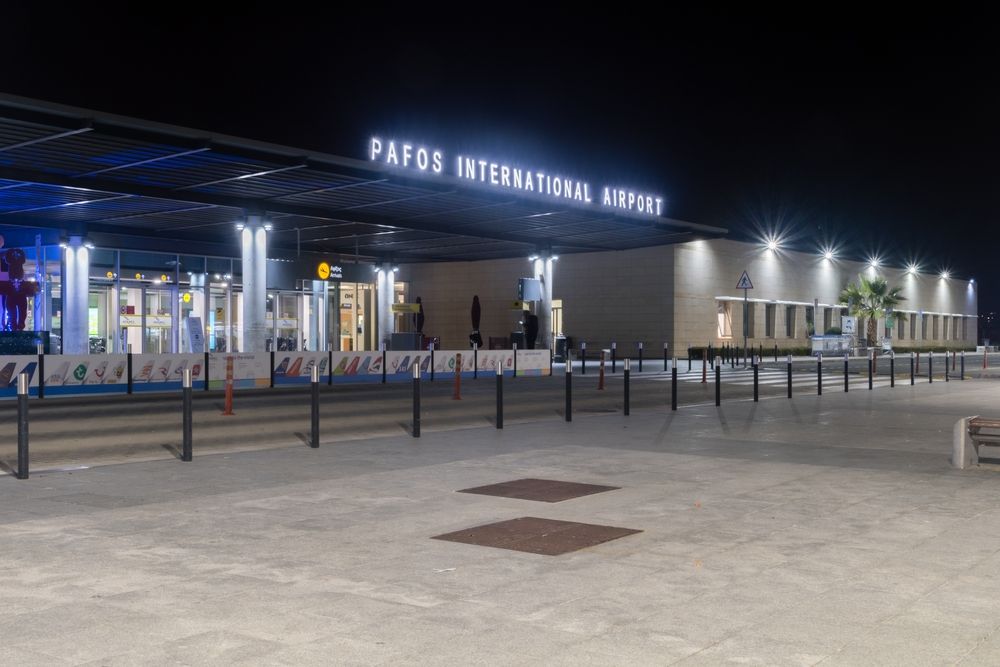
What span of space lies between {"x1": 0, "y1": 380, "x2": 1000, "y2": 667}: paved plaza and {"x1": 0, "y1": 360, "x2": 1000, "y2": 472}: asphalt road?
211 centimetres

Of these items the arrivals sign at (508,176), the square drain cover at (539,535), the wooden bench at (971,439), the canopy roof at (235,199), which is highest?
the arrivals sign at (508,176)

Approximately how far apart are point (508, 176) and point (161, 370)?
51.4 ft

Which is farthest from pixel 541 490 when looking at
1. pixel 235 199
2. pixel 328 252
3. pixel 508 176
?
pixel 328 252

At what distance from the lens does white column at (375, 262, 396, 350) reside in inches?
2040

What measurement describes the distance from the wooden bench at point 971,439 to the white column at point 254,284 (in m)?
23.5

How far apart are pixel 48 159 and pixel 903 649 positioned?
79.7 ft

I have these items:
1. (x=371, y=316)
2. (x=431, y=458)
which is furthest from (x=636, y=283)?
(x=431, y=458)

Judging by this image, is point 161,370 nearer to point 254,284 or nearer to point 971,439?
point 254,284

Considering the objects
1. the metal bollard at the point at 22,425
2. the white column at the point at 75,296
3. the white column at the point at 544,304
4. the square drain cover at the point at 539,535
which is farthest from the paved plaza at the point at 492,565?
the white column at the point at 544,304

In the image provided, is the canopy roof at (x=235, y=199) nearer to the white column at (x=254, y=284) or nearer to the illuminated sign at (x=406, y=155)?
the white column at (x=254, y=284)

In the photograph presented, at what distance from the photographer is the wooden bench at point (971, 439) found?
11.4 metres

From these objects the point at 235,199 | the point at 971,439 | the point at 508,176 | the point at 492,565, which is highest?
the point at 508,176

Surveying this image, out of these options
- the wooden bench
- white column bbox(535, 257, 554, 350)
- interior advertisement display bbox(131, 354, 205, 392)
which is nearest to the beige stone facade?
white column bbox(535, 257, 554, 350)

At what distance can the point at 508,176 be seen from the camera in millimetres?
37094
